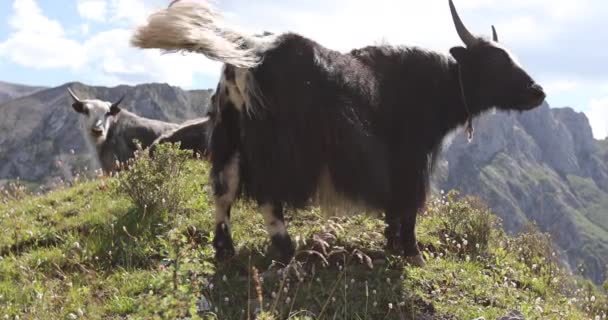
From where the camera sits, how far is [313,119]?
4832 millimetres

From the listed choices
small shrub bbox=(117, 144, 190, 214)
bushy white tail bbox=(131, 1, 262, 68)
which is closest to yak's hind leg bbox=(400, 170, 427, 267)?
bushy white tail bbox=(131, 1, 262, 68)

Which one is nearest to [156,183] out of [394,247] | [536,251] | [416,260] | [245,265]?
[245,265]

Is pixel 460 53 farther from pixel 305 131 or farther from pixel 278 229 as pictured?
pixel 278 229

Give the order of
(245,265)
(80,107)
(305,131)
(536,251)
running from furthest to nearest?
(80,107)
(536,251)
(245,265)
(305,131)

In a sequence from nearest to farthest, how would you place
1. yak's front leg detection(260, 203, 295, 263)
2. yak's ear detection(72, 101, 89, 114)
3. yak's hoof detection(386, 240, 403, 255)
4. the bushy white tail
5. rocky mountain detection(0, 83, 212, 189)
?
the bushy white tail
yak's front leg detection(260, 203, 295, 263)
yak's hoof detection(386, 240, 403, 255)
yak's ear detection(72, 101, 89, 114)
rocky mountain detection(0, 83, 212, 189)

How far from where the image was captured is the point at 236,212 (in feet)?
21.4

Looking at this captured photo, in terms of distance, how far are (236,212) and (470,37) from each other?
299cm

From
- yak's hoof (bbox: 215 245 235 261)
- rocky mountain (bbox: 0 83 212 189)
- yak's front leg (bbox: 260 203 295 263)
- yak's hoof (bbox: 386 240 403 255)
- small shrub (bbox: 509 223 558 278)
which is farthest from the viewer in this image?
rocky mountain (bbox: 0 83 212 189)

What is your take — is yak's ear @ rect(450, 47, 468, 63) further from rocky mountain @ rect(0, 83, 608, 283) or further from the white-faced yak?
rocky mountain @ rect(0, 83, 608, 283)

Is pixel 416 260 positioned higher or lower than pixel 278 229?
lower

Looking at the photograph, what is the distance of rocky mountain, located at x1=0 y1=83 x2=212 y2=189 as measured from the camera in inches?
5763

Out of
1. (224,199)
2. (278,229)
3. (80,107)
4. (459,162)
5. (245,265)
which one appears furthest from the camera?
(459,162)

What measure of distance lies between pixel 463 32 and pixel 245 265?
10.7 ft

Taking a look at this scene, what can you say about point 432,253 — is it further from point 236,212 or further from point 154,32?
point 154,32
